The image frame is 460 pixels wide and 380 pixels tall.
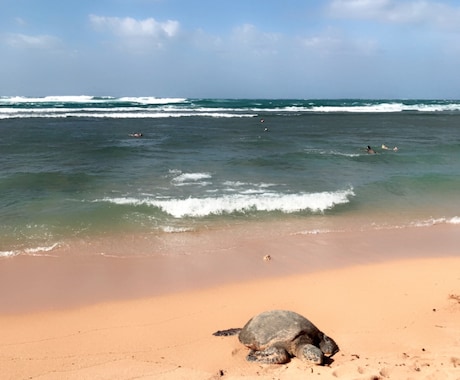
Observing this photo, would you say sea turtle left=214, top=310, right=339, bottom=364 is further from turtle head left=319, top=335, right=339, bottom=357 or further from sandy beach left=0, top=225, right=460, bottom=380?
sandy beach left=0, top=225, right=460, bottom=380

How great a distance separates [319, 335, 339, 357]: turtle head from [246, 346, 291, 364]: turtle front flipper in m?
0.47

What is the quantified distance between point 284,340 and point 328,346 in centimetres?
59

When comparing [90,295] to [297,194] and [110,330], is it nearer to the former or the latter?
[110,330]

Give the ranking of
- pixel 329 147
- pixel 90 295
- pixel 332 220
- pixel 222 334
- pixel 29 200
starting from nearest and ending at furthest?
pixel 222 334, pixel 90 295, pixel 332 220, pixel 29 200, pixel 329 147

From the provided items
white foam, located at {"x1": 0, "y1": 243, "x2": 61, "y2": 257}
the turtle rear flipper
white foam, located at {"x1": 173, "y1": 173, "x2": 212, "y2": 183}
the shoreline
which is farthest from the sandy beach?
white foam, located at {"x1": 173, "y1": 173, "x2": 212, "y2": 183}

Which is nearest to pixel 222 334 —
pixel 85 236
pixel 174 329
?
pixel 174 329

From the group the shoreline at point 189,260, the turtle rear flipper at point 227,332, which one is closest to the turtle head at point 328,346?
the turtle rear flipper at point 227,332

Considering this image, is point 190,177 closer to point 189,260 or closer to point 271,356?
point 189,260

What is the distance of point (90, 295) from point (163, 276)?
52.4 inches

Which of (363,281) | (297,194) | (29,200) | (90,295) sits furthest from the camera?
(297,194)

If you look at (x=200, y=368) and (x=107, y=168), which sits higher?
(x=107, y=168)

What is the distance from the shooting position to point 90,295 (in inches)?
279

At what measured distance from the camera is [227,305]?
6.78 metres

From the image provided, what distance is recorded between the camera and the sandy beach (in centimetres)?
518
